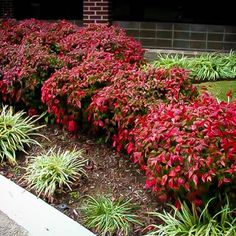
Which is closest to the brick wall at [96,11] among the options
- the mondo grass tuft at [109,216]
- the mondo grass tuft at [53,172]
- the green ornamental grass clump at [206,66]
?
the green ornamental grass clump at [206,66]

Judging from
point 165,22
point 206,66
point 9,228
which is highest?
point 165,22

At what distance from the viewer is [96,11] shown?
31.3 ft

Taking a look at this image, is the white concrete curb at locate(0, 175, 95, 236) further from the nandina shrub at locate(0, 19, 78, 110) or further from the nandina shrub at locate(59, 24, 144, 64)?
the nandina shrub at locate(59, 24, 144, 64)

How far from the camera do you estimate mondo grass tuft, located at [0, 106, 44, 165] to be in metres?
4.79

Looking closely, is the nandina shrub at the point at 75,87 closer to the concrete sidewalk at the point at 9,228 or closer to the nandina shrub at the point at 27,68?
the nandina shrub at the point at 27,68

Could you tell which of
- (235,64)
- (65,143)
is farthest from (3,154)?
(235,64)

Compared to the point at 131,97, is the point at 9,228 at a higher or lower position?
lower

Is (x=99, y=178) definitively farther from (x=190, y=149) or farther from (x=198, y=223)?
(x=190, y=149)

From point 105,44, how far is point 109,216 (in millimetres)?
3086

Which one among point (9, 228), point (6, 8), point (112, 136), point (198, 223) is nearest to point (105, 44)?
point (112, 136)

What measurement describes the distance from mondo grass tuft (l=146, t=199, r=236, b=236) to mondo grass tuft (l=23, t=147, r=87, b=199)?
3.70 feet

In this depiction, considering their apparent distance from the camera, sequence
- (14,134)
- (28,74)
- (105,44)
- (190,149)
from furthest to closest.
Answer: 1. (105,44)
2. (28,74)
3. (14,134)
4. (190,149)

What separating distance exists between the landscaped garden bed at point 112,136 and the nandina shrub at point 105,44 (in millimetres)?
16

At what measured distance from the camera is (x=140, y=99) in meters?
4.24
